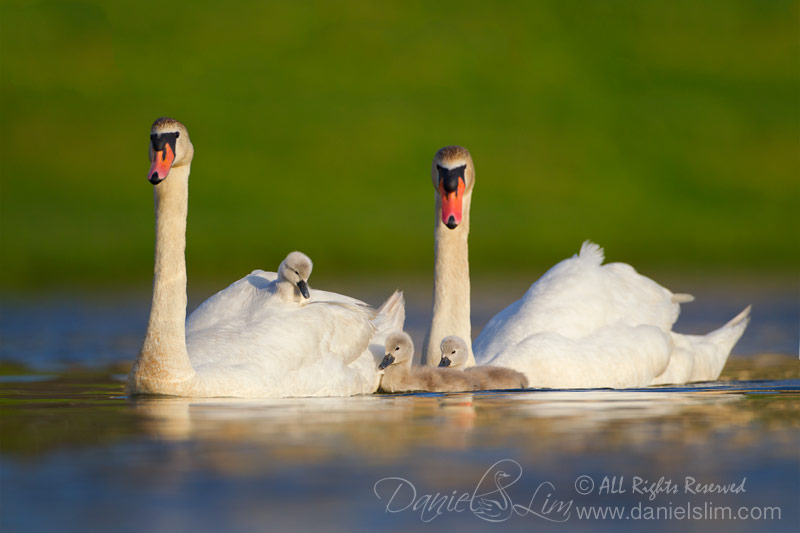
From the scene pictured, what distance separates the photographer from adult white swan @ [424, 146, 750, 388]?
44.7ft

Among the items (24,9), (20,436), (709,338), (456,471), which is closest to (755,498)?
(456,471)

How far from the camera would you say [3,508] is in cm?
761

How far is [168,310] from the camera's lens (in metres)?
12.4

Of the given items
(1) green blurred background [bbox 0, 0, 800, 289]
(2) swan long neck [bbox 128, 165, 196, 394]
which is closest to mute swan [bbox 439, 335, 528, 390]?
(2) swan long neck [bbox 128, 165, 196, 394]

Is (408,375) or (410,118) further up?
(410,118)

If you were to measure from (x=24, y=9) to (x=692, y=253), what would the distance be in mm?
43931

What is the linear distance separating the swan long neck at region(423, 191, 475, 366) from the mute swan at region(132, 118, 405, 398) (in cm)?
58

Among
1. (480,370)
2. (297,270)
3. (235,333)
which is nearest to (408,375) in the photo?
(480,370)

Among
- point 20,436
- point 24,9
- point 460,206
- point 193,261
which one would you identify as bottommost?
point 20,436

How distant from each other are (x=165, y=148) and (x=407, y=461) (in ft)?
14.7

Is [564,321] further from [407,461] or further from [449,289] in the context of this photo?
[407,461]

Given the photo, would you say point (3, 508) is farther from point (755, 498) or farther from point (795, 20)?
point (795, 20)

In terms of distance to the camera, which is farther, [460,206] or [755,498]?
[460,206]

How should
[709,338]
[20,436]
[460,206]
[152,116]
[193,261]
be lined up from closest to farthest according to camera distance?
[20,436], [460,206], [709,338], [193,261], [152,116]
